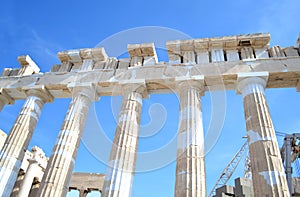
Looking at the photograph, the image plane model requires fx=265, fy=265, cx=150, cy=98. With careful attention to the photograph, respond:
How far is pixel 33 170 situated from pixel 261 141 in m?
21.9

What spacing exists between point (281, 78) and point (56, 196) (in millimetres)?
13107

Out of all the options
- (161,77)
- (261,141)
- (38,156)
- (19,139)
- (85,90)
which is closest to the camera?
(261,141)

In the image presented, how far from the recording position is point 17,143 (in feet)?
49.0

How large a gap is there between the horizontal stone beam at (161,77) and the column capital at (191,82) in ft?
0.63

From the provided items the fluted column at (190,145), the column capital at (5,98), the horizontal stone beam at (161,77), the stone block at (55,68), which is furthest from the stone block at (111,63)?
the column capital at (5,98)

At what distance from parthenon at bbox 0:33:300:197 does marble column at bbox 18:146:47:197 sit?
31.1ft

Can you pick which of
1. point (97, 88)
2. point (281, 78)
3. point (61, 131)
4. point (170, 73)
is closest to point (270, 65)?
point (281, 78)

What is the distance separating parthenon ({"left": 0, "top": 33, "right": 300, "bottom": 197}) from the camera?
11617 millimetres

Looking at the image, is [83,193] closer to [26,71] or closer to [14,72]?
[14,72]

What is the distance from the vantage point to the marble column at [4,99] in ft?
59.3

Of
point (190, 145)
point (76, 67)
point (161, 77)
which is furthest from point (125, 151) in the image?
point (76, 67)

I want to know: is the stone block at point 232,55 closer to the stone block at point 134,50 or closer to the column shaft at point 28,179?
the stone block at point 134,50

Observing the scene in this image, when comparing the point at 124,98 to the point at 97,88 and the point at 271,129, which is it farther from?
the point at 271,129

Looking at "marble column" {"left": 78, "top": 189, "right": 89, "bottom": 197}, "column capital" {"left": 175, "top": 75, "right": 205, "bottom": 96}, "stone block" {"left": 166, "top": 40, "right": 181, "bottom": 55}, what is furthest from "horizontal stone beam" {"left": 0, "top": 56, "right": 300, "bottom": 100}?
"marble column" {"left": 78, "top": 189, "right": 89, "bottom": 197}
